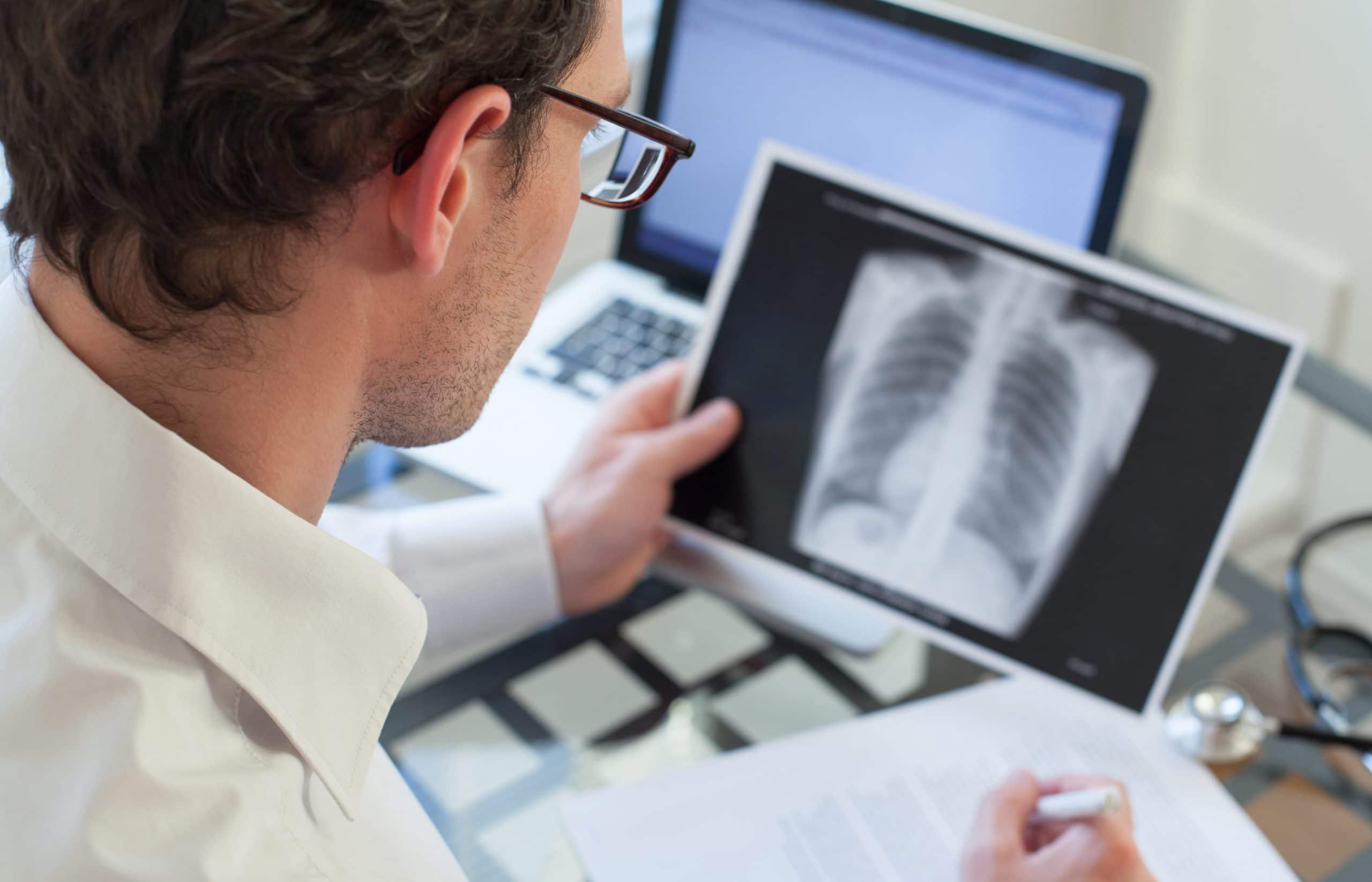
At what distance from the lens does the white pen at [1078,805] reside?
0.69 metres

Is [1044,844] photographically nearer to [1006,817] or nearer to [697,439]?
[1006,817]

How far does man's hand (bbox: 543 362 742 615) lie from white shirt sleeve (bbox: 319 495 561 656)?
0.06 feet

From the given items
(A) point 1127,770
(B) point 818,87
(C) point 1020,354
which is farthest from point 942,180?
(A) point 1127,770

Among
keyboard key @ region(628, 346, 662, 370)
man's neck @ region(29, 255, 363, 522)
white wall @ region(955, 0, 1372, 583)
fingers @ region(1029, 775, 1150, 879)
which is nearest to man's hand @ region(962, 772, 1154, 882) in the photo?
fingers @ region(1029, 775, 1150, 879)

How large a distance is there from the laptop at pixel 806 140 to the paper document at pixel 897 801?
33 centimetres

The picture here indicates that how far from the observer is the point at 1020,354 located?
0.85 metres

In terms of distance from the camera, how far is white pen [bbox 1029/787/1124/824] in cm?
69

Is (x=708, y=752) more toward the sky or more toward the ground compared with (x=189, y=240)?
more toward the ground

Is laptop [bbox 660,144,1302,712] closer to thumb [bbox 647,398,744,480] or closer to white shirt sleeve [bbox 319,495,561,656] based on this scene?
thumb [bbox 647,398,744,480]

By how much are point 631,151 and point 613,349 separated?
51 cm

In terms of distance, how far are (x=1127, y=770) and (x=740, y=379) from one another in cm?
37

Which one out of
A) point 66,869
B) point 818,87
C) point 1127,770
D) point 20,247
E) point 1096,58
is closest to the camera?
point 66,869

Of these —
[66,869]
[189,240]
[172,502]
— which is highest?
[189,240]

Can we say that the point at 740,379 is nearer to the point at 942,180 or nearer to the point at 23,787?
the point at 942,180
